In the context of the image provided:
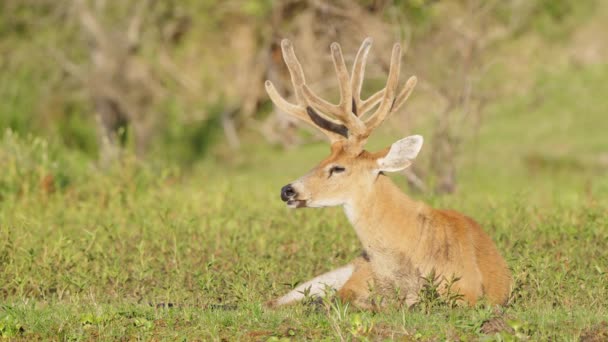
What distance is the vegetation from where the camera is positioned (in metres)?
6.21

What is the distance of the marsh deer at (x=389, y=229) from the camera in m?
7.02

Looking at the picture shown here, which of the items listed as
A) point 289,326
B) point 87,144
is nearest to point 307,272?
point 289,326

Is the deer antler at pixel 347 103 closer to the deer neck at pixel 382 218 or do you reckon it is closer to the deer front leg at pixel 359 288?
the deer neck at pixel 382 218

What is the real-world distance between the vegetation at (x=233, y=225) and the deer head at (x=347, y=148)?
656 mm

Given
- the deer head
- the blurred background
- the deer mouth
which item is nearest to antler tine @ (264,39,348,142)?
the deer head

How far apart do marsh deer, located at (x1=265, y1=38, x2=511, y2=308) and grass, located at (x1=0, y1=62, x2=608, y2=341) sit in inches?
8.8

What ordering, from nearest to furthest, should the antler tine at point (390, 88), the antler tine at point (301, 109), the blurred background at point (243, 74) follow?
1. the antler tine at point (390, 88)
2. the antler tine at point (301, 109)
3. the blurred background at point (243, 74)

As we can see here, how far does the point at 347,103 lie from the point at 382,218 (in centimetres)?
89

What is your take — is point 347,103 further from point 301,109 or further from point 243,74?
point 243,74

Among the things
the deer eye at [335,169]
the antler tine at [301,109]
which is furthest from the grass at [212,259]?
the antler tine at [301,109]

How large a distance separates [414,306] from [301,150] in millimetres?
14835

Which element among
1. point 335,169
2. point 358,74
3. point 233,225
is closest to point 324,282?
point 335,169

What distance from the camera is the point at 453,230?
7.31 meters

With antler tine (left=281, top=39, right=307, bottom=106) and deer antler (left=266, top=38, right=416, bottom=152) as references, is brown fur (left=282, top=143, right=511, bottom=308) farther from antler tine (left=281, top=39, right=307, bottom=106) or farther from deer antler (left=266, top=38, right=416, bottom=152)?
antler tine (left=281, top=39, right=307, bottom=106)
